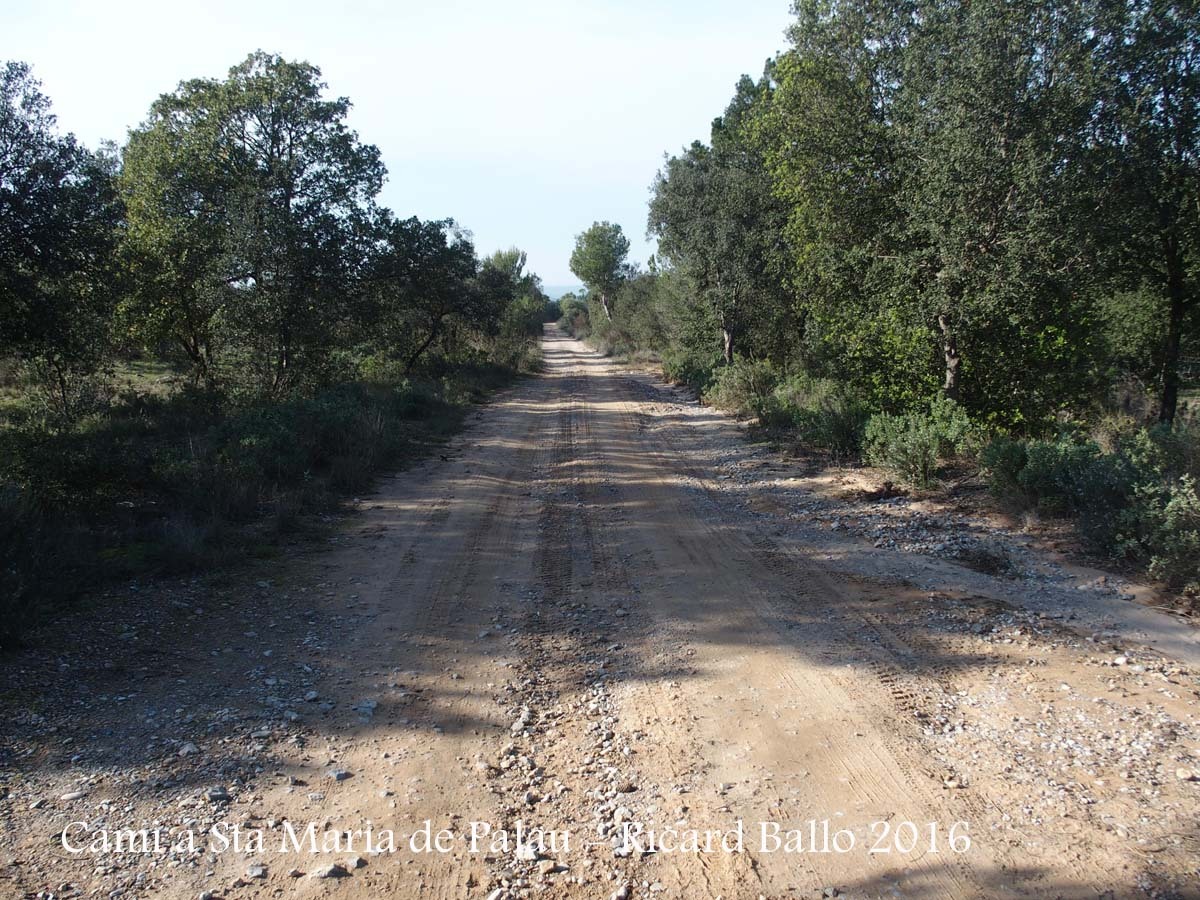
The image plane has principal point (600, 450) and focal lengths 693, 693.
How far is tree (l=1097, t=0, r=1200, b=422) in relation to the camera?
34.5 ft

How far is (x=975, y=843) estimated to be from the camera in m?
3.04

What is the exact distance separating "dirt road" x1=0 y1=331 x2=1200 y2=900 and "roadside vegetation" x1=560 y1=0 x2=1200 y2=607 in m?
2.34

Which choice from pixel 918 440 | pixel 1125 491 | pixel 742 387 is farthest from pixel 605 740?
pixel 742 387

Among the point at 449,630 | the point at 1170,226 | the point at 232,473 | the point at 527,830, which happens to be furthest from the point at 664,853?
the point at 1170,226

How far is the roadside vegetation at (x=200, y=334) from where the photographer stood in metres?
6.72

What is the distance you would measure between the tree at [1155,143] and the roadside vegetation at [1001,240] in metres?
0.04

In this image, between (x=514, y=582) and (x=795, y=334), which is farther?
(x=795, y=334)

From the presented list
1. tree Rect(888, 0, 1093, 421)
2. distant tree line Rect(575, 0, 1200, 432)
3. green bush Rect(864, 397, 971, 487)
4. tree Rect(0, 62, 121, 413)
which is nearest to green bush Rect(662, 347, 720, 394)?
distant tree line Rect(575, 0, 1200, 432)

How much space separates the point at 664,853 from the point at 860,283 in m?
10.7

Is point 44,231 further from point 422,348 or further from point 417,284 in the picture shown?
point 422,348

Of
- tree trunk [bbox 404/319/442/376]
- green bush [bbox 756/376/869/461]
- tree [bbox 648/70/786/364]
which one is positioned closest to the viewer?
green bush [bbox 756/376/869/461]

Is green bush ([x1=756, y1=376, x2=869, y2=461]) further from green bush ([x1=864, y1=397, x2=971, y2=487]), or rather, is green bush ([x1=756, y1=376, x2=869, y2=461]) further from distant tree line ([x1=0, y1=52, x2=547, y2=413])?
distant tree line ([x1=0, y1=52, x2=547, y2=413])

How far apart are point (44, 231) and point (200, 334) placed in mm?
8061

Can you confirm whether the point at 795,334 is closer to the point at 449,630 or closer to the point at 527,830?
the point at 449,630
